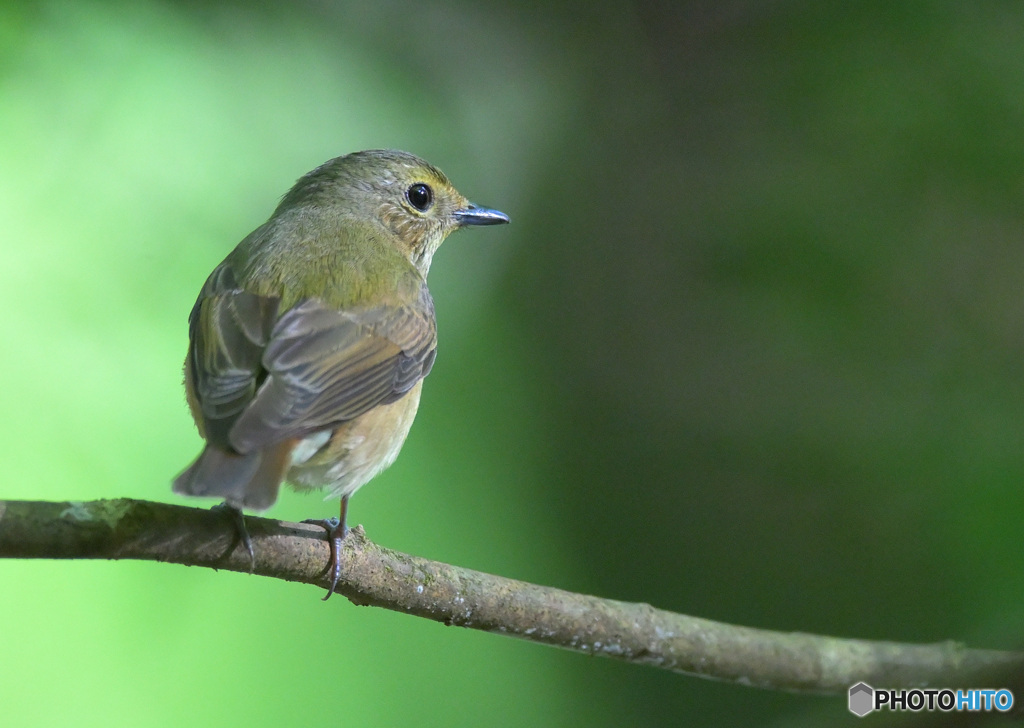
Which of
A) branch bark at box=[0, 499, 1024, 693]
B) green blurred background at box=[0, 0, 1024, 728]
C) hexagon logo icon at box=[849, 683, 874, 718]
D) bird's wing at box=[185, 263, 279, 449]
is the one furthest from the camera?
green blurred background at box=[0, 0, 1024, 728]

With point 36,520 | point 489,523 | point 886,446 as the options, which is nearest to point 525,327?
point 489,523

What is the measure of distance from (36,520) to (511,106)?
4406mm

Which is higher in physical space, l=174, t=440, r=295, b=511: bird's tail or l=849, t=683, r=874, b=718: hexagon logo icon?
l=174, t=440, r=295, b=511: bird's tail

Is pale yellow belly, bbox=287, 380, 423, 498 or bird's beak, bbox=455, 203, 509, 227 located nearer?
pale yellow belly, bbox=287, 380, 423, 498

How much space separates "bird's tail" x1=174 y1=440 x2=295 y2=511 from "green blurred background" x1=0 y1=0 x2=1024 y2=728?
5.33ft

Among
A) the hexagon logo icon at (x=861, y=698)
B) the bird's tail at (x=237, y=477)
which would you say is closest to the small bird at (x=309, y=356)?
the bird's tail at (x=237, y=477)

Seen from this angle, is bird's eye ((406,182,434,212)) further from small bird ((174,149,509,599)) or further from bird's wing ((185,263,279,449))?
bird's wing ((185,263,279,449))

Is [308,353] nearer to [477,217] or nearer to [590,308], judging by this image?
[477,217]

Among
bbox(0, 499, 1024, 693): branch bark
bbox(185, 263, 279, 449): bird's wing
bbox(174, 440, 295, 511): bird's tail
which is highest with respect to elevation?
bbox(185, 263, 279, 449): bird's wing

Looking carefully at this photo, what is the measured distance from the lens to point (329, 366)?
112 inches

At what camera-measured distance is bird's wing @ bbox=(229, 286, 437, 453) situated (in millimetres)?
2553

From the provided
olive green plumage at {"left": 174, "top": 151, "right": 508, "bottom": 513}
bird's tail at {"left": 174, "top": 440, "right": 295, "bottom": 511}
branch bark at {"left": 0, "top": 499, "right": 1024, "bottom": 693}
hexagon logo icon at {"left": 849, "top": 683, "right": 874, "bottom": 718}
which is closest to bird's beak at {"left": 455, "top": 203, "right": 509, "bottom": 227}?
olive green plumage at {"left": 174, "top": 151, "right": 508, "bottom": 513}

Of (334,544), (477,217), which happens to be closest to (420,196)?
(477,217)

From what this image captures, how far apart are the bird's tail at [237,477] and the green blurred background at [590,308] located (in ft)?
5.33
